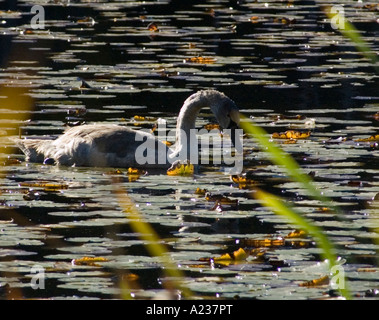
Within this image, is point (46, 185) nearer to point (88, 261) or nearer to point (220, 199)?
point (220, 199)

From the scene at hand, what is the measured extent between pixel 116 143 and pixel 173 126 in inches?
62.0

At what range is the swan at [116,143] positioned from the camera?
10414mm

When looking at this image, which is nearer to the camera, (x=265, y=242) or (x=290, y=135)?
(x=265, y=242)

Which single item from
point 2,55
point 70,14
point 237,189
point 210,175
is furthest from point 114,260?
point 70,14

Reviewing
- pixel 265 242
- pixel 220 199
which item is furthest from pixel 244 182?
pixel 265 242

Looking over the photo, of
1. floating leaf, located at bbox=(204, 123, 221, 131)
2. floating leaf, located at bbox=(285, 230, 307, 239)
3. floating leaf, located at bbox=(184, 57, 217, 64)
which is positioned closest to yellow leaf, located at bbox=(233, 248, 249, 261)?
floating leaf, located at bbox=(285, 230, 307, 239)

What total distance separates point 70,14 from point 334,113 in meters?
9.68

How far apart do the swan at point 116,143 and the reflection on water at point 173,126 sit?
185 millimetres

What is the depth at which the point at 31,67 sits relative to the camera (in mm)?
15156

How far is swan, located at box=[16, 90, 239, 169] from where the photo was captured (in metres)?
10.4

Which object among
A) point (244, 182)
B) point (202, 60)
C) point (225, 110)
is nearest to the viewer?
point (244, 182)

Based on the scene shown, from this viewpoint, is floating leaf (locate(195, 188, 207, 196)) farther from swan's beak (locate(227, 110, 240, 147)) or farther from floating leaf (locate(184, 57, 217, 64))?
floating leaf (locate(184, 57, 217, 64))

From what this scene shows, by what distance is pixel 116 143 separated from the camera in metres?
10.4
